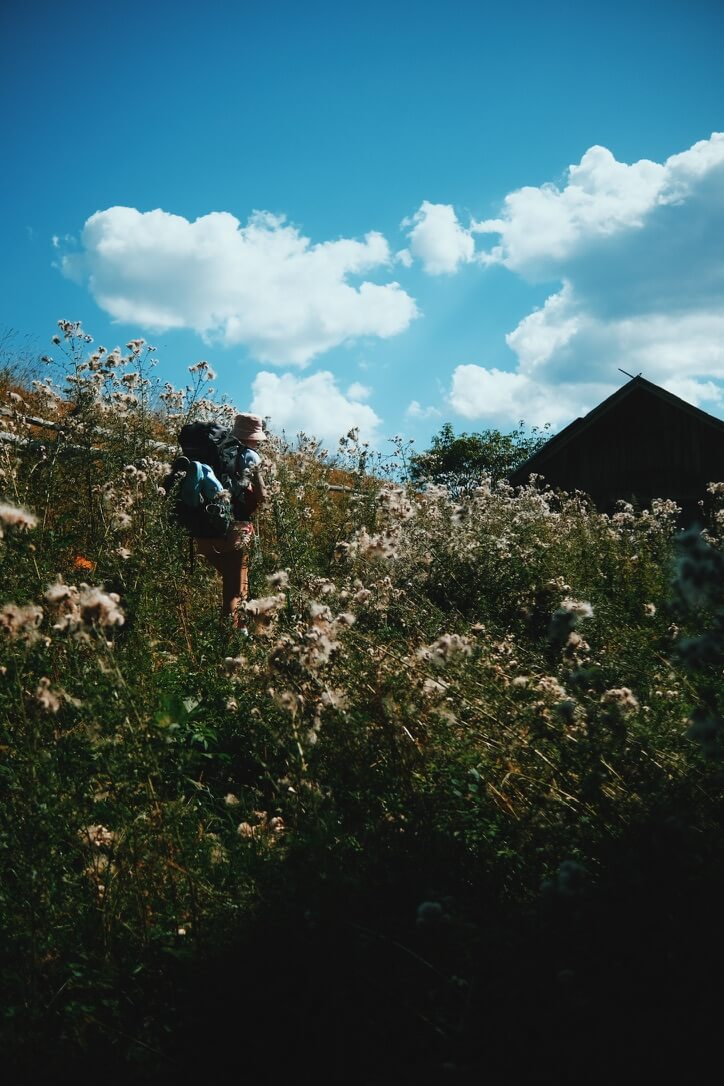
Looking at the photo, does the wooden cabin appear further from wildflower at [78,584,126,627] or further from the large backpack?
wildflower at [78,584,126,627]

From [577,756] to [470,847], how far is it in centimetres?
62

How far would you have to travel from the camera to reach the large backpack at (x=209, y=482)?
19.0 ft

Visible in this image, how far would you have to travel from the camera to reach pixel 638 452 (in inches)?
891

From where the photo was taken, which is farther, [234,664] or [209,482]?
[209,482]

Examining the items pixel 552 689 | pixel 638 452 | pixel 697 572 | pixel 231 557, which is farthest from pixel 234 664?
pixel 638 452

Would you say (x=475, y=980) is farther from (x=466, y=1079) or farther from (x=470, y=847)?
(x=470, y=847)

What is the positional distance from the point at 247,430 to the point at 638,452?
19.2m

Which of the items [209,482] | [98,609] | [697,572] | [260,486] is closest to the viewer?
[697,572]

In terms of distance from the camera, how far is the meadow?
198 cm

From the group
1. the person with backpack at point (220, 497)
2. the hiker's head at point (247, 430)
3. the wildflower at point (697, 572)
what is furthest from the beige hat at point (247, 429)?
the wildflower at point (697, 572)

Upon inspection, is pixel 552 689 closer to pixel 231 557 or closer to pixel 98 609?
pixel 98 609

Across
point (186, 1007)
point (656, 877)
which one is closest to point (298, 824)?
point (186, 1007)

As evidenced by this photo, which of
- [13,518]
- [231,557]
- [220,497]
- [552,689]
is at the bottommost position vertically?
[552,689]

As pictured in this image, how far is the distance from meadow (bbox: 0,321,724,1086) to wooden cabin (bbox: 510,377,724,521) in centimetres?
1950
